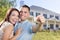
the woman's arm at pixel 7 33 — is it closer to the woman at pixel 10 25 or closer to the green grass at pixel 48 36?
the woman at pixel 10 25

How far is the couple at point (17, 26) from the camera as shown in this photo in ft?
4.87

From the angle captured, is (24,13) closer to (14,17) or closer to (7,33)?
(14,17)

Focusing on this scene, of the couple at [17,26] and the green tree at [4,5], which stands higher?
the green tree at [4,5]

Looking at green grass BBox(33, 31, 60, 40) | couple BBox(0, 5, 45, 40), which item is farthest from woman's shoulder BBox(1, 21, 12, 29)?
green grass BBox(33, 31, 60, 40)

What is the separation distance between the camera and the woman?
1.48m

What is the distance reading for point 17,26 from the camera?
1556 mm

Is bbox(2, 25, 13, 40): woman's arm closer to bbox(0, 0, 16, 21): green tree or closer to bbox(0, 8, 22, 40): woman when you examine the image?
bbox(0, 8, 22, 40): woman

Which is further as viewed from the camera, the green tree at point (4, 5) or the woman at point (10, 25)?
the green tree at point (4, 5)

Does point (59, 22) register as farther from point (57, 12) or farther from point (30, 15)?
point (30, 15)

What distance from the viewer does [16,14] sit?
1.53 meters

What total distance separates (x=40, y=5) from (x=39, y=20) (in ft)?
1.22

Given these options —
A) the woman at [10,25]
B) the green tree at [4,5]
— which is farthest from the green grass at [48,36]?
the green tree at [4,5]

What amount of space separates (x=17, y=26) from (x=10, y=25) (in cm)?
9


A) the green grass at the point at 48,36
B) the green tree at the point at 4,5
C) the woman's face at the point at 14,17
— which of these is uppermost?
the green tree at the point at 4,5
